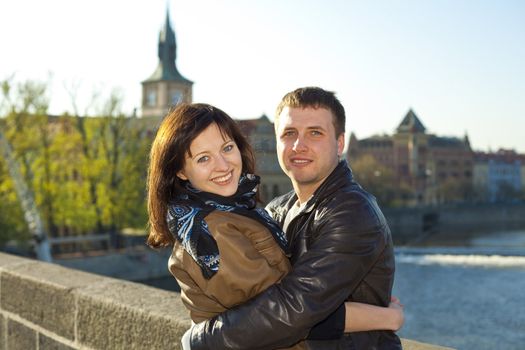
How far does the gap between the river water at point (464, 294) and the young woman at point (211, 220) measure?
56.9 feet

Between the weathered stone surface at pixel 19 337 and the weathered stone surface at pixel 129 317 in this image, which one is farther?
the weathered stone surface at pixel 19 337

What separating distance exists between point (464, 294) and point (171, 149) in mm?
25826

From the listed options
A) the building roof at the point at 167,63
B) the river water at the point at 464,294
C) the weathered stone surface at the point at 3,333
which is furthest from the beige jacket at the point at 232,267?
the building roof at the point at 167,63

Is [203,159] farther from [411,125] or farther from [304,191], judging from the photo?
[411,125]

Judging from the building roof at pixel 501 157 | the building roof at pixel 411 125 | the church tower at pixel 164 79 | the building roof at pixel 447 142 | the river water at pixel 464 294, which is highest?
the church tower at pixel 164 79

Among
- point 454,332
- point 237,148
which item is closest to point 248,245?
point 237,148

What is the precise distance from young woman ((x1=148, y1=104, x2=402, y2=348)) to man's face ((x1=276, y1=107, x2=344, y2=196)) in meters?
0.15

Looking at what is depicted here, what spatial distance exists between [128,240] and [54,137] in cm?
613

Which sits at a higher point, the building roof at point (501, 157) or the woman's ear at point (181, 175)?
the building roof at point (501, 157)

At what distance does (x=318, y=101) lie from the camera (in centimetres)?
179

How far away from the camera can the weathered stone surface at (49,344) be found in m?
2.49

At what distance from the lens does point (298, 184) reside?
1.82 metres

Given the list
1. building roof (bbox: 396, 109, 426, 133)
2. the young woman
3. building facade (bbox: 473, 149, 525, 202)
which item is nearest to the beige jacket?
the young woman

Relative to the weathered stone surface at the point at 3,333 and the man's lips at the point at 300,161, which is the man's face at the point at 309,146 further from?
the weathered stone surface at the point at 3,333
